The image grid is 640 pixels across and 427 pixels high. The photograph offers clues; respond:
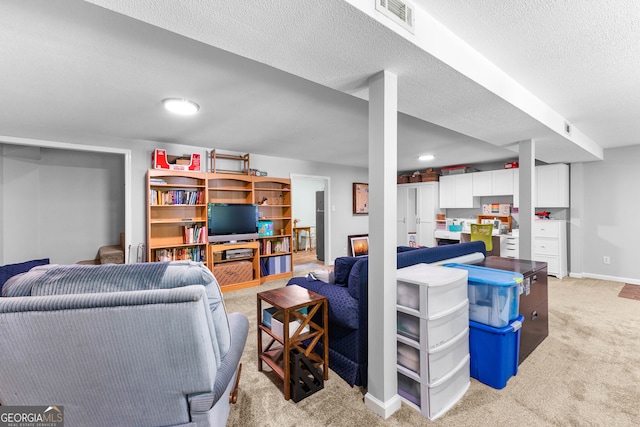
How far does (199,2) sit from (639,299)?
584cm

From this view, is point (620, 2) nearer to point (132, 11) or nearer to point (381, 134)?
point (381, 134)

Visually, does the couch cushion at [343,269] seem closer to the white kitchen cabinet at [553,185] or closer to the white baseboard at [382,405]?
the white baseboard at [382,405]

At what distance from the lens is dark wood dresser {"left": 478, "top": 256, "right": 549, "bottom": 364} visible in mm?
2329

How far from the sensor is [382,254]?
5.76ft

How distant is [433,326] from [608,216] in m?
5.32

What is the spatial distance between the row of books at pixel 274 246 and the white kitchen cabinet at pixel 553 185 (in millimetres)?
4821

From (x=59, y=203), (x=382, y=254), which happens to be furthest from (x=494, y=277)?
(x=59, y=203)

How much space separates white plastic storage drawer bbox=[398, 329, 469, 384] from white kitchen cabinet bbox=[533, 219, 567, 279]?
13.8ft

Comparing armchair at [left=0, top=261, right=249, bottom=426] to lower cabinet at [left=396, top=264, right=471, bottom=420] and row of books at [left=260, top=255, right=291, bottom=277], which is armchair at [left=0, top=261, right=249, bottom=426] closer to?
lower cabinet at [left=396, top=264, right=471, bottom=420]

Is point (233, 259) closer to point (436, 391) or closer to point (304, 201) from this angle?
point (436, 391)

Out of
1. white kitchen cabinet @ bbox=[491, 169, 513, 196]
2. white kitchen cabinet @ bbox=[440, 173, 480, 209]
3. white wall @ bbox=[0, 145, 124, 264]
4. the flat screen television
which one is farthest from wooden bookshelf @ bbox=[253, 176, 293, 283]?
white kitchen cabinet @ bbox=[491, 169, 513, 196]

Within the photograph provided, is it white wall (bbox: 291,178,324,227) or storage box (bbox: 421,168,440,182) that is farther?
white wall (bbox: 291,178,324,227)

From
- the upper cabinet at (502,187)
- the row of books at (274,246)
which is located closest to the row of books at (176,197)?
the row of books at (274,246)

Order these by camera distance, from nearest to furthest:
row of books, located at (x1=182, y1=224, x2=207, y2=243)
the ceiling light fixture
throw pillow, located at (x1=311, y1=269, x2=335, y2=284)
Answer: throw pillow, located at (x1=311, y1=269, x2=335, y2=284), the ceiling light fixture, row of books, located at (x1=182, y1=224, x2=207, y2=243)
